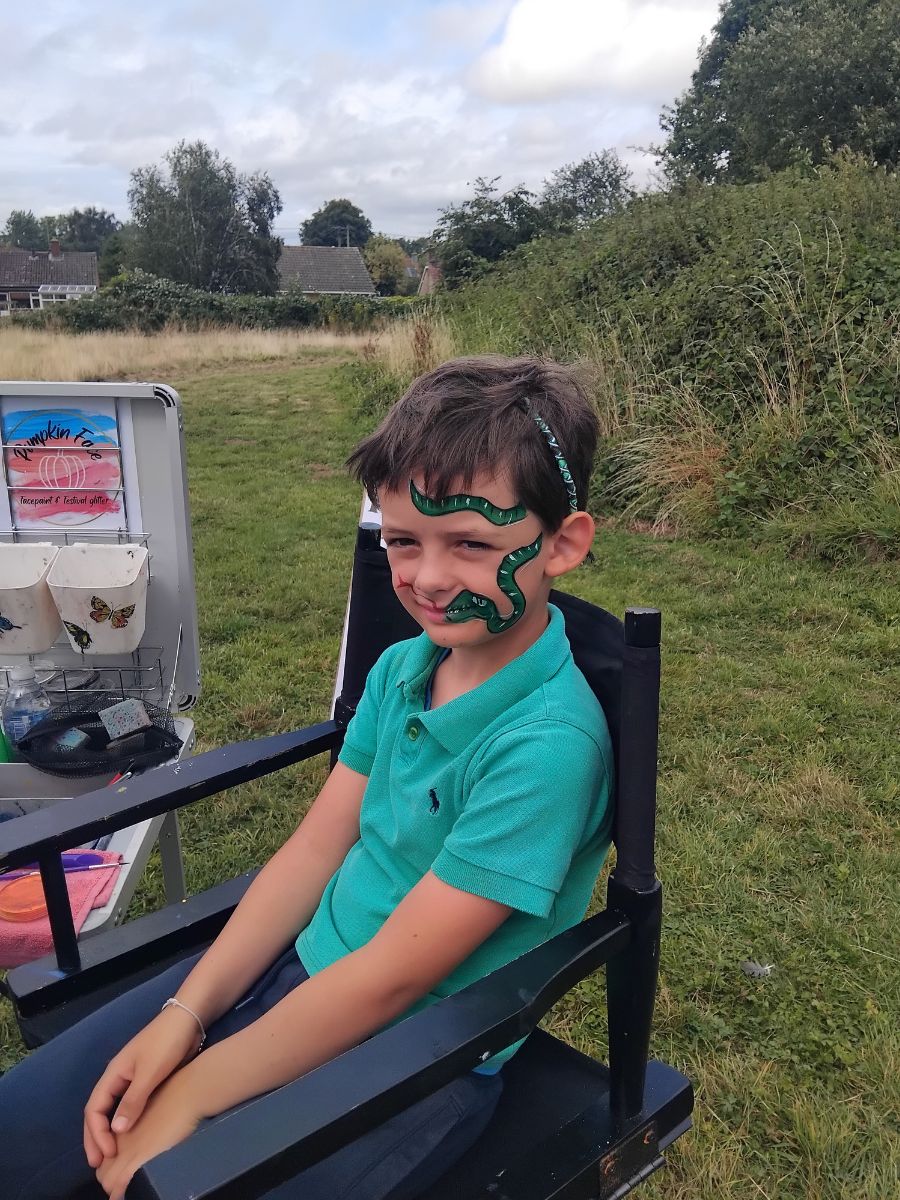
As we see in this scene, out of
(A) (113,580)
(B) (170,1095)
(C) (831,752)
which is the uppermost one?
(A) (113,580)

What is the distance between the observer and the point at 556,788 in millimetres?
1157

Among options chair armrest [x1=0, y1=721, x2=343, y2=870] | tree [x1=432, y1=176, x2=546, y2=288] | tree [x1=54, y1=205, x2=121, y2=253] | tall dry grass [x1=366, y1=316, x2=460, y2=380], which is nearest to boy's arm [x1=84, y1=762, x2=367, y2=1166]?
chair armrest [x1=0, y1=721, x2=343, y2=870]

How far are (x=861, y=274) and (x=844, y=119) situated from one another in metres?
17.4

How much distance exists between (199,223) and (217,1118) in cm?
4036

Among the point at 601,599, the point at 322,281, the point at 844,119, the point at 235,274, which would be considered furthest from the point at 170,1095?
the point at 322,281

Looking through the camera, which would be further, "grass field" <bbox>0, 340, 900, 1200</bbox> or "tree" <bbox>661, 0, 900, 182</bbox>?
"tree" <bbox>661, 0, 900, 182</bbox>

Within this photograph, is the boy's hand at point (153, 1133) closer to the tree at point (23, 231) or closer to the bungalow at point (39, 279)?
the bungalow at point (39, 279)

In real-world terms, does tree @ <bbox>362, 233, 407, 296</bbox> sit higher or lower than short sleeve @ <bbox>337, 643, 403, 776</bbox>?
higher

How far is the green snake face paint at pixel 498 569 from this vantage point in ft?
3.97

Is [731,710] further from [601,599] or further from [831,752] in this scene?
[601,599]

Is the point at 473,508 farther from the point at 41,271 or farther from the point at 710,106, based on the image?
the point at 41,271

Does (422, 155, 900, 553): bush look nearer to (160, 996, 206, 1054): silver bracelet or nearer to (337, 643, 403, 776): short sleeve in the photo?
(337, 643, 403, 776): short sleeve

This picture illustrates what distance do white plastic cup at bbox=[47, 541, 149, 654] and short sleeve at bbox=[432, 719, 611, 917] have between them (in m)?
1.50

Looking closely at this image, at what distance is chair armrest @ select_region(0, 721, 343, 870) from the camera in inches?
57.7
